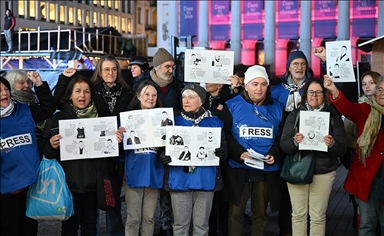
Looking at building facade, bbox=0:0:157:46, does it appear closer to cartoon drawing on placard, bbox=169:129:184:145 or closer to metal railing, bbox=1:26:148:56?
metal railing, bbox=1:26:148:56

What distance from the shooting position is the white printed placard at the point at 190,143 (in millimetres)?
6551

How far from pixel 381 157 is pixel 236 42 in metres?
45.1

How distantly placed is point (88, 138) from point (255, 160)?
2063mm

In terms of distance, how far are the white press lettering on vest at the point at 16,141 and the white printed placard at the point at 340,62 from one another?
4.11 meters

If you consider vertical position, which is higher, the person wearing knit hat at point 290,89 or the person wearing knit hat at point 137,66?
the person wearing knit hat at point 137,66

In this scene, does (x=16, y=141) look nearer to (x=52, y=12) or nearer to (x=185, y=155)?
(x=185, y=155)

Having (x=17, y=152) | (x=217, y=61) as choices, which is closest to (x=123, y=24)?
(x=217, y=61)

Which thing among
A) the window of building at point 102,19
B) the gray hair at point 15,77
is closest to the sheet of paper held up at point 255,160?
the gray hair at point 15,77

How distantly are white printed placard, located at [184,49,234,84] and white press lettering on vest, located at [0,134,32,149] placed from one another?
9.14 feet

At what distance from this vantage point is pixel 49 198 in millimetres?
6230

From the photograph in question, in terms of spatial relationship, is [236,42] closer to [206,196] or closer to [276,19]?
[276,19]

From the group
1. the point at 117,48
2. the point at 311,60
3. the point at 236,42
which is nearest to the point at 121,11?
the point at 236,42

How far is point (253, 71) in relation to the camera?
6965 mm

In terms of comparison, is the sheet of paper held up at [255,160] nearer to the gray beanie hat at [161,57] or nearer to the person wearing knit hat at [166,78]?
the person wearing knit hat at [166,78]
